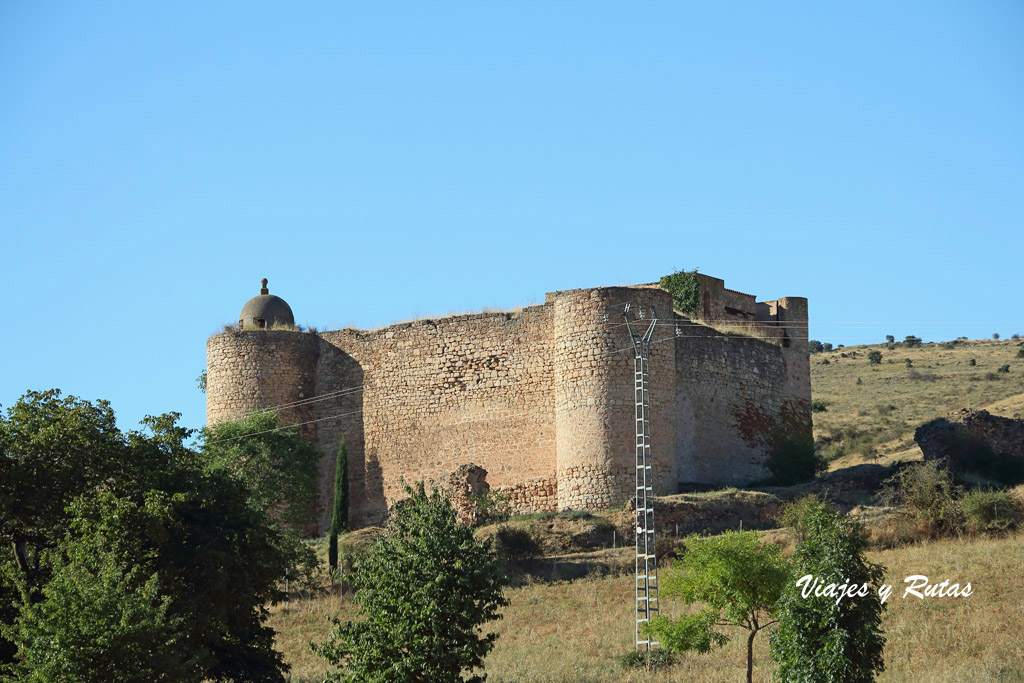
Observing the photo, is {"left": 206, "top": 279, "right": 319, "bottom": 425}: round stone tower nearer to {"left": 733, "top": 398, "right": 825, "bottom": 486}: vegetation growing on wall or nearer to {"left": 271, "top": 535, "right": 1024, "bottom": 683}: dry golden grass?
{"left": 271, "top": 535, "right": 1024, "bottom": 683}: dry golden grass

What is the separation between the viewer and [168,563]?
22.6 m

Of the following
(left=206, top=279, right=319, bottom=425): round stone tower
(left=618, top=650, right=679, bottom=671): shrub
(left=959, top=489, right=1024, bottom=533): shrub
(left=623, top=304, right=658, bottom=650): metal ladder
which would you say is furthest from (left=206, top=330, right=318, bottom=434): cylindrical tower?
(left=959, top=489, right=1024, bottom=533): shrub

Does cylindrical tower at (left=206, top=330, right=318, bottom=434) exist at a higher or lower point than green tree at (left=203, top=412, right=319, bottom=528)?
higher

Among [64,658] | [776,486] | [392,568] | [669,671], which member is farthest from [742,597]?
[776,486]

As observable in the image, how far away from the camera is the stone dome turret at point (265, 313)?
133 feet

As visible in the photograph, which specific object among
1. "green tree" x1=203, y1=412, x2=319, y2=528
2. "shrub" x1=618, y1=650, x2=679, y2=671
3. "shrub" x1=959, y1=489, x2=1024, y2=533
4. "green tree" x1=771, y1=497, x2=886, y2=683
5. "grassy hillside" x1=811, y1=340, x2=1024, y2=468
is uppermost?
"grassy hillside" x1=811, y1=340, x2=1024, y2=468

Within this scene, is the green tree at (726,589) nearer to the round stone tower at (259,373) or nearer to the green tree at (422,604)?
the green tree at (422,604)

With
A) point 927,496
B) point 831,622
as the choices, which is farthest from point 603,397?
point 831,622

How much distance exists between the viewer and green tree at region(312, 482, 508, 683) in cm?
2028

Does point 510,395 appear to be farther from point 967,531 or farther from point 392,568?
point 392,568

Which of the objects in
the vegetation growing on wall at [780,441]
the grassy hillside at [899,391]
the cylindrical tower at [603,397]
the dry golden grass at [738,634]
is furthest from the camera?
the grassy hillside at [899,391]

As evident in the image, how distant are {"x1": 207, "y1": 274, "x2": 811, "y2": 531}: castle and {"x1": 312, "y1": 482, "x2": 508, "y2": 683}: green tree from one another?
36.8 feet

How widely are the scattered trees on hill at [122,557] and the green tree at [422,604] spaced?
99.1 inches

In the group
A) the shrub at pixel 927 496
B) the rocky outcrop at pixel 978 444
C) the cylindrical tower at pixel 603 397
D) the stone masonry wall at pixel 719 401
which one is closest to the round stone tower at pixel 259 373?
the cylindrical tower at pixel 603 397
